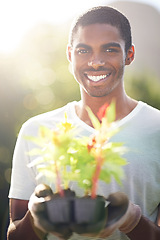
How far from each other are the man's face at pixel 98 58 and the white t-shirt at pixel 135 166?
0.28 metres

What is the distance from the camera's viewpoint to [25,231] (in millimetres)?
2623

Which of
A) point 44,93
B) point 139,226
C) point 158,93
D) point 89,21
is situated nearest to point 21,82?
point 44,93

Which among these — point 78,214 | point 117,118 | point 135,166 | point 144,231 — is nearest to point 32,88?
point 117,118

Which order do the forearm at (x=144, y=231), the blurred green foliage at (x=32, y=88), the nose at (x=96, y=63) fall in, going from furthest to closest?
1. the blurred green foliage at (x=32, y=88)
2. the nose at (x=96, y=63)
3. the forearm at (x=144, y=231)

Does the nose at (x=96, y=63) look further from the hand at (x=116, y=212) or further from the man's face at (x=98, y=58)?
the hand at (x=116, y=212)

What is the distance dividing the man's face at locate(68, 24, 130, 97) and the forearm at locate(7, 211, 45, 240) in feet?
3.24

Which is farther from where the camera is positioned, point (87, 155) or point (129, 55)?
point (129, 55)

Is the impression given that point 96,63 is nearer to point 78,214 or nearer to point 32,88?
point 78,214

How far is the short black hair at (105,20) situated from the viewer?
285cm

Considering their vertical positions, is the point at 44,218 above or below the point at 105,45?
below

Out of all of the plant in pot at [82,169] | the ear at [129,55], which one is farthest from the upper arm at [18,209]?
the ear at [129,55]

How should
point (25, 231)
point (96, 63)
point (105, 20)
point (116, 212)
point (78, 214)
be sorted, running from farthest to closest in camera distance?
1. point (105, 20)
2. point (96, 63)
3. point (25, 231)
4. point (116, 212)
5. point (78, 214)

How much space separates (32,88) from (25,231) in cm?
571

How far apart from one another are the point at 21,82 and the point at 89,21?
5.48 m
